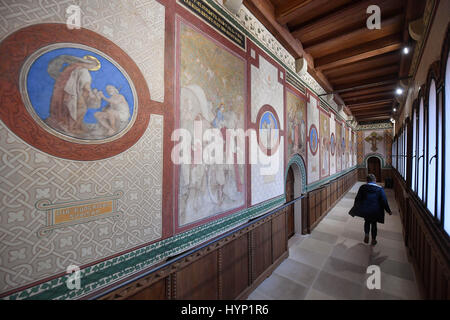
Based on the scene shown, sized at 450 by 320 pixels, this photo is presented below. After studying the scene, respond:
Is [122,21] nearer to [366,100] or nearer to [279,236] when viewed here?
[279,236]

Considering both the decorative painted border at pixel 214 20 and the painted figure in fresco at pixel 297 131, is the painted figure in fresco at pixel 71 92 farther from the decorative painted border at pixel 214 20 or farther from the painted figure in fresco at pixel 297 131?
the painted figure in fresco at pixel 297 131

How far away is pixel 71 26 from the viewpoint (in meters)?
1.31

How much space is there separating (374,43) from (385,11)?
111 cm

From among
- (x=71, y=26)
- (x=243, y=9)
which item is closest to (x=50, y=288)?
(x=71, y=26)

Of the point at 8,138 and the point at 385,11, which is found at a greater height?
the point at 385,11

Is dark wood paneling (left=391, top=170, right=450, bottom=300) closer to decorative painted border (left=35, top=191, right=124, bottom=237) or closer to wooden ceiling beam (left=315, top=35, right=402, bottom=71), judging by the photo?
decorative painted border (left=35, top=191, right=124, bottom=237)

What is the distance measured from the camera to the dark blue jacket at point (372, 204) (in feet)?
14.3

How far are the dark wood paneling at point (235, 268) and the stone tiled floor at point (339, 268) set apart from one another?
365 millimetres

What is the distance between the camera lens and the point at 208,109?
2338 mm

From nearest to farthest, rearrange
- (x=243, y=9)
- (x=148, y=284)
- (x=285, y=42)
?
1. (x=148, y=284)
2. (x=243, y=9)
3. (x=285, y=42)

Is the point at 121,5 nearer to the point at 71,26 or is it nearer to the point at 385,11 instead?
the point at 71,26

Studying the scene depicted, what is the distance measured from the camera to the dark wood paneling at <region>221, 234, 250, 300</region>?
261cm

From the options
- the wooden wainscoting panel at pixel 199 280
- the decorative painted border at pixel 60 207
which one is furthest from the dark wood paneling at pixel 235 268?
the decorative painted border at pixel 60 207
